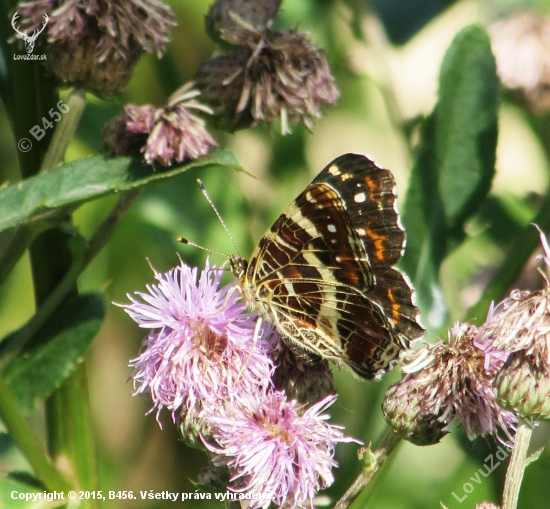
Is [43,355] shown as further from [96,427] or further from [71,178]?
[96,427]

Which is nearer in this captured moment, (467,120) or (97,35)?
(97,35)

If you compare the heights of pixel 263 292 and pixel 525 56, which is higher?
pixel 525 56

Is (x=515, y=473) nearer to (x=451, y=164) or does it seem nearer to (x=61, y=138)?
(x=451, y=164)

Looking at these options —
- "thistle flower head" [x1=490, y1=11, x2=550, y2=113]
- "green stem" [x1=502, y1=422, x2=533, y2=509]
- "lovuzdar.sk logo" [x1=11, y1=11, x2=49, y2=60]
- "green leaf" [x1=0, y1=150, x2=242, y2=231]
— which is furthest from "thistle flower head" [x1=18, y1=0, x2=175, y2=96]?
"thistle flower head" [x1=490, y1=11, x2=550, y2=113]

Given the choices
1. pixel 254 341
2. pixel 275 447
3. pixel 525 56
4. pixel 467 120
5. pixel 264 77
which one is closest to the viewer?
pixel 275 447

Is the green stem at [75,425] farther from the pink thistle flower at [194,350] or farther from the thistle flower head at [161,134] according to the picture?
the thistle flower head at [161,134]

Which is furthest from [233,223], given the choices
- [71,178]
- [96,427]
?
[71,178]

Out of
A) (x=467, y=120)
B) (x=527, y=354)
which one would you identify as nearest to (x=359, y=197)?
A: (x=467, y=120)

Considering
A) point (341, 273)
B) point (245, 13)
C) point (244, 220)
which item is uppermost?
point (245, 13)

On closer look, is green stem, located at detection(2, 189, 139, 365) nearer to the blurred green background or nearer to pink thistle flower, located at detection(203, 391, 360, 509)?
pink thistle flower, located at detection(203, 391, 360, 509)
